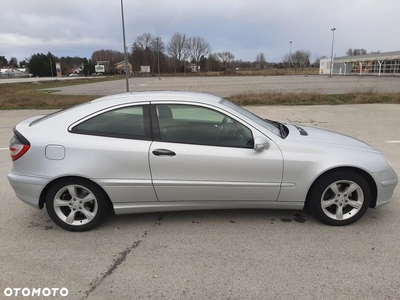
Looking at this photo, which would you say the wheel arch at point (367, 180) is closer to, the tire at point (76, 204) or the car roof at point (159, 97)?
the car roof at point (159, 97)

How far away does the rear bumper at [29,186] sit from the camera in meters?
3.24

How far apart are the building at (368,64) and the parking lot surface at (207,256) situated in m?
67.4

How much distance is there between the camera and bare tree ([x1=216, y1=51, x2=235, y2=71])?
369 feet

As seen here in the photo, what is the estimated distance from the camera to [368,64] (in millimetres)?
69312

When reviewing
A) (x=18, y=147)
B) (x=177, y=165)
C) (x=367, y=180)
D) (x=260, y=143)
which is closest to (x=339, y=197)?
(x=367, y=180)

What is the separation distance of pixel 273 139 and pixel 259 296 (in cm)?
155

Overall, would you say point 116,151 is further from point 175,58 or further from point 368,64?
point 175,58

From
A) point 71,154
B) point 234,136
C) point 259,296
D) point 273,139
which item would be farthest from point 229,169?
point 71,154

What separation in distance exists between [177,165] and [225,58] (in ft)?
382

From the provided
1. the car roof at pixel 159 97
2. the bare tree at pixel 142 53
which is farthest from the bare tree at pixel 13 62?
the car roof at pixel 159 97

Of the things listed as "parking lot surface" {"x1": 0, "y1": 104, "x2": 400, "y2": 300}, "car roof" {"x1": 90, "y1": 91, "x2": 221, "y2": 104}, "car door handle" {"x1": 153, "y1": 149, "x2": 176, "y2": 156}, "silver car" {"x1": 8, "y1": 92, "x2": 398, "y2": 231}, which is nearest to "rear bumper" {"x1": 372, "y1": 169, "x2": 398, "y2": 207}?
"silver car" {"x1": 8, "y1": 92, "x2": 398, "y2": 231}

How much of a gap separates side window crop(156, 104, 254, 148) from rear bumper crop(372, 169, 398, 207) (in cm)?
141

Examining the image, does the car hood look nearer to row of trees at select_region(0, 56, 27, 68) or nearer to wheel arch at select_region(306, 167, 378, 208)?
wheel arch at select_region(306, 167, 378, 208)

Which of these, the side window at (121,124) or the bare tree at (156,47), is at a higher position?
the bare tree at (156,47)
